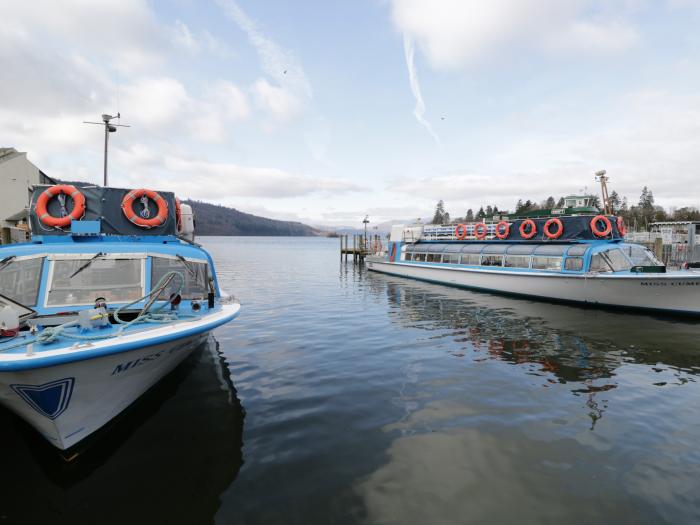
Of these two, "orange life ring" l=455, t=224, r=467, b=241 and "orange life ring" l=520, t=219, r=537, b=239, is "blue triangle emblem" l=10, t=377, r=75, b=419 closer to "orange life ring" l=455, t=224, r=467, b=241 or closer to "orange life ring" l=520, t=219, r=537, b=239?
"orange life ring" l=520, t=219, r=537, b=239

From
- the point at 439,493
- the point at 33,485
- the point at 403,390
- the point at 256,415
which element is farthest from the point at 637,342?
the point at 33,485

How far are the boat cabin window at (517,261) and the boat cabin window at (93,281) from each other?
20853mm

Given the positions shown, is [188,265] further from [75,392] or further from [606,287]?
[606,287]

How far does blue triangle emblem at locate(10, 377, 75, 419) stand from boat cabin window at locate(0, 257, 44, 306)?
3177mm

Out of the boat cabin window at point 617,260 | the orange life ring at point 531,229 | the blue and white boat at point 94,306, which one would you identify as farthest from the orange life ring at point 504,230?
the blue and white boat at point 94,306

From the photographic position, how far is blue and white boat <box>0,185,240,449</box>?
5.14 m

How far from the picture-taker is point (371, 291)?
81.6 ft

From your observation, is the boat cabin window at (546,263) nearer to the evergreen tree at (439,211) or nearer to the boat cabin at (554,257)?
the boat cabin at (554,257)

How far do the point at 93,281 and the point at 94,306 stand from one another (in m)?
0.79

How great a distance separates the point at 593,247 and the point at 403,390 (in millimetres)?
16146

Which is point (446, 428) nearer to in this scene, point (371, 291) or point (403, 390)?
point (403, 390)

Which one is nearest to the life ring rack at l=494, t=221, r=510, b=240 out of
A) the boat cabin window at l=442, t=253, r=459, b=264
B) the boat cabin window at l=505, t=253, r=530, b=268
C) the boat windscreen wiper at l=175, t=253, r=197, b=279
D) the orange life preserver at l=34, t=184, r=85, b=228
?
the boat cabin window at l=505, t=253, r=530, b=268

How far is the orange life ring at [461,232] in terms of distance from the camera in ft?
92.2

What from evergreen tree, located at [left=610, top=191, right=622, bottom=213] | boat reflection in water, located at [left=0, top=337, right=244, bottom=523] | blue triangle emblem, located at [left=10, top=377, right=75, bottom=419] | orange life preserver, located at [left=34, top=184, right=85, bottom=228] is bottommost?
boat reflection in water, located at [left=0, top=337, right=244, bottom=523]
